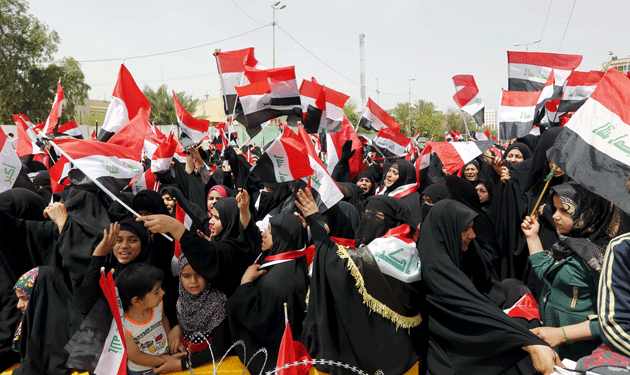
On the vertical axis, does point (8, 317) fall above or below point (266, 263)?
below

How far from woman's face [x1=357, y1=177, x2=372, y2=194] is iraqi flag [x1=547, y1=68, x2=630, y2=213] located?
3965 mm

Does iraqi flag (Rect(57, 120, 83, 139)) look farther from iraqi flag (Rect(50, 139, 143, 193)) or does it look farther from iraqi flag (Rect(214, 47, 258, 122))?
iraqi flag (Rect(50, 139, 143, 193))

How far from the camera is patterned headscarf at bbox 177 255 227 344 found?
295cm

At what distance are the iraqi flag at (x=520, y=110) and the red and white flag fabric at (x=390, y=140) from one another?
3031 millimetres

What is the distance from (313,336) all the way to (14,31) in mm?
31166

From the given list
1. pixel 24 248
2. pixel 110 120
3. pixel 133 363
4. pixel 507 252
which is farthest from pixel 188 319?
pixel 507 252

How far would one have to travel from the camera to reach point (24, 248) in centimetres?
330

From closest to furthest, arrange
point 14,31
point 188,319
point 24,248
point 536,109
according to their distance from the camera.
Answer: point 188,319 < point 24,248 < point 536,109 < point 14,31

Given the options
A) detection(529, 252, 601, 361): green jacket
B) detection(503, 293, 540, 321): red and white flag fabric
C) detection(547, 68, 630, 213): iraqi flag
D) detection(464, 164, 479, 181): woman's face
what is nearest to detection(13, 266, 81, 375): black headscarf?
detection(503, 293, 540, 321): red and white flag fabric

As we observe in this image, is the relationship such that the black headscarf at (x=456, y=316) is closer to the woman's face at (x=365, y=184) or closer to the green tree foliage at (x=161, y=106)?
the woman's face at (x=365, y=184)

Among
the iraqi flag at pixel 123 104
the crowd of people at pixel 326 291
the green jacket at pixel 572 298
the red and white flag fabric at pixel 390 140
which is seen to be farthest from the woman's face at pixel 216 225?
the red and white flag fabric at pixel 390 140

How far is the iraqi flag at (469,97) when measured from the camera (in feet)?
23.2

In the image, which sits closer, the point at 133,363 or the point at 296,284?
the point at 133,363

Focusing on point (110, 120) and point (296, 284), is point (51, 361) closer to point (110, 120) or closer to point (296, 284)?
point (296, 284)
